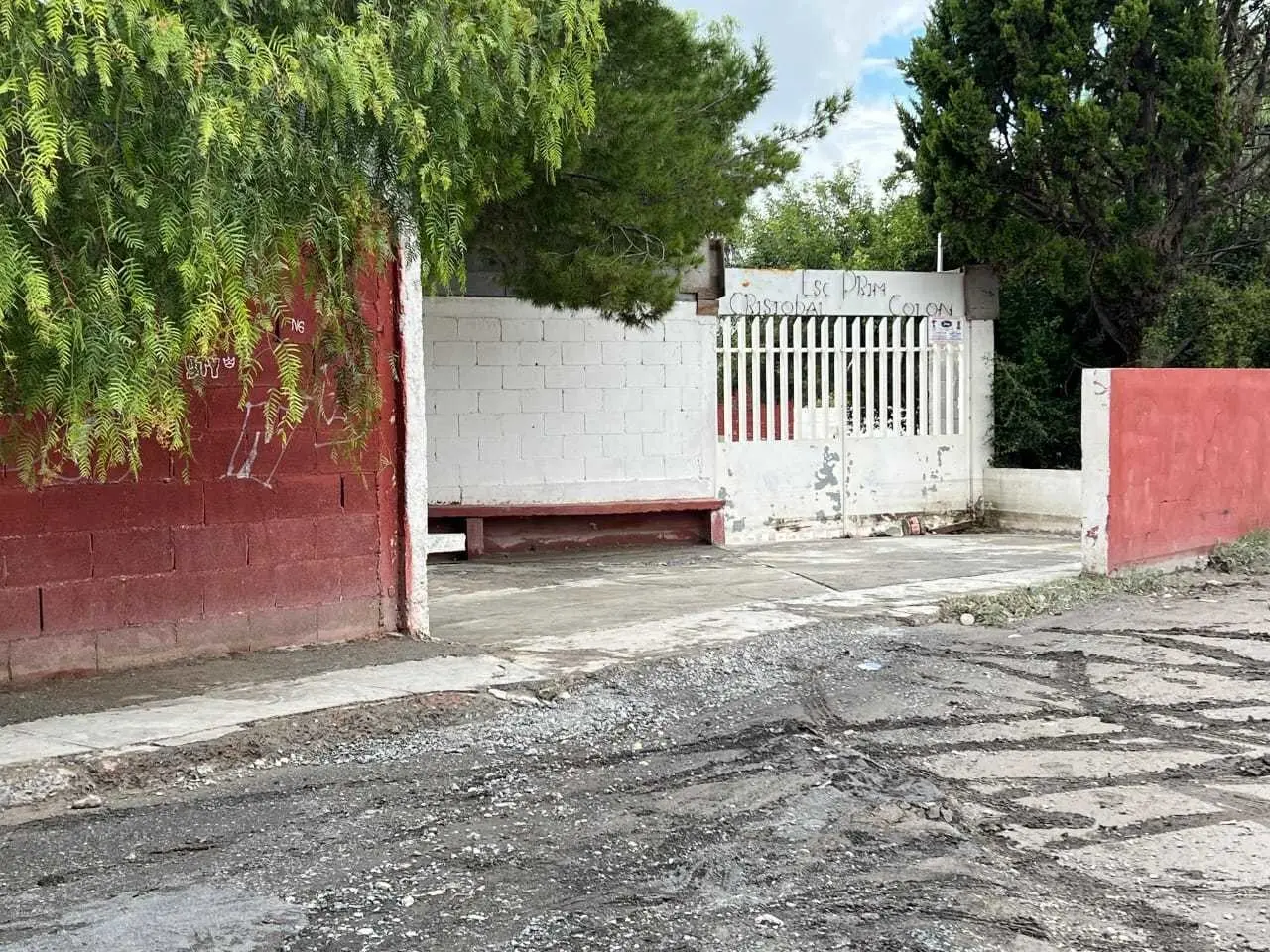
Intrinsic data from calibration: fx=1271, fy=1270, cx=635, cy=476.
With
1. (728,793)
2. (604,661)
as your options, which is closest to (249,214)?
(728,793)

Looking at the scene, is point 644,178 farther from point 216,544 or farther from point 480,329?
point 216,544

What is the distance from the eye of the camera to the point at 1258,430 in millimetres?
12305

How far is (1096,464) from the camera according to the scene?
10.4 m

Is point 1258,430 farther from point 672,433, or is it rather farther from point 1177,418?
point 672,433

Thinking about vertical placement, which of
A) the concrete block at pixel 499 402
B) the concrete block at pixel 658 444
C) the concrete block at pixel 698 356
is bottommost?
the concrete block at pixel 658 444

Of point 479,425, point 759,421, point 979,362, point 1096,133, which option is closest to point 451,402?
point 479,425

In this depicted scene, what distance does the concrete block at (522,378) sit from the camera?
1237 centimetres

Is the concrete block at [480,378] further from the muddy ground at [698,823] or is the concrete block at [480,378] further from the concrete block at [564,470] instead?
the muddy ground at [698,823]

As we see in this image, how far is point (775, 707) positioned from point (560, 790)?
1.68m

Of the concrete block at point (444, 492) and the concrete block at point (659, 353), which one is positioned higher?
the concrete block at point (659, 353)

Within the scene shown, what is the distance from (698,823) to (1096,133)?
10.6 m

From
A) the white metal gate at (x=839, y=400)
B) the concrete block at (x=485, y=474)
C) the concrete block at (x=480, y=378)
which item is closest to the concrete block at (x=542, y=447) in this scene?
the concrete block at (x=485, y=474)

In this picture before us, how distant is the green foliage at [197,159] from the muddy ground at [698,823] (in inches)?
58.8

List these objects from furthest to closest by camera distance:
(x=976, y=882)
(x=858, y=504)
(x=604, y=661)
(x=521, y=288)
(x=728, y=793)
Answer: (x=858, y=504) → (x=521, y=288) → (x=604, y=661) → (x=728, y=793) → (x=976, y=882)
